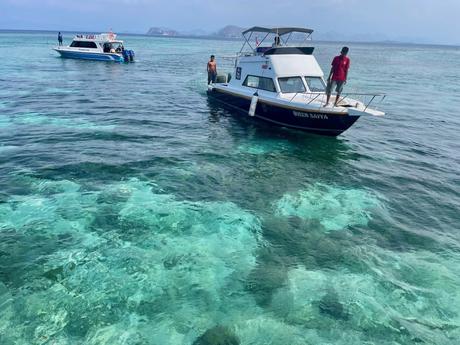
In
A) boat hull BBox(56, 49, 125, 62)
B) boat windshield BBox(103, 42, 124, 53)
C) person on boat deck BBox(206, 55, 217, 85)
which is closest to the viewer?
person on boat deck BBox(206, 55, 217, 85)

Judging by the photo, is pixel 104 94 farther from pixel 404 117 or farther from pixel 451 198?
pixel 451 198

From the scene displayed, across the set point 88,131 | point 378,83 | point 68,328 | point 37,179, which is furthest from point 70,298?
point 378,83

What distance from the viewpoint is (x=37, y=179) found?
12.7 metres

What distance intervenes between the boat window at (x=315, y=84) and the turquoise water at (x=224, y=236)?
288 cm

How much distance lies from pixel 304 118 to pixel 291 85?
269 centimetres

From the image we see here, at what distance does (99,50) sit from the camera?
166 feet

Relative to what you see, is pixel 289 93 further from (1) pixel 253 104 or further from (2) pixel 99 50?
(2) pixel 99 50

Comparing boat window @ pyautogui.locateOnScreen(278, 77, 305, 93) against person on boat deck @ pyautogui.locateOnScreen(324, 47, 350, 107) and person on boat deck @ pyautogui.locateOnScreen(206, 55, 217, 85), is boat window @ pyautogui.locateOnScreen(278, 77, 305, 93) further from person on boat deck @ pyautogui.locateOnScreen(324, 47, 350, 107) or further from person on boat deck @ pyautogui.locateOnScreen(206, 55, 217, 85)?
person on boat deck @ pyautogui.locateOnScreen(206, 55, 217, 85)

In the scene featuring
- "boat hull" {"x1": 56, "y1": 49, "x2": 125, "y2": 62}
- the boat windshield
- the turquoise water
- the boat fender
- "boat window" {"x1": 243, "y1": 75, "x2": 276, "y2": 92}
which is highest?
"boat window" {"x1": 243, "y1": 75, "x2": 276, "y2": 92}

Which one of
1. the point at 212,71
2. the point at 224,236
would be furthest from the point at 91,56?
the point at 224,236

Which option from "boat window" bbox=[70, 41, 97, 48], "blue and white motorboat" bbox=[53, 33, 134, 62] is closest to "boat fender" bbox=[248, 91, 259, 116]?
"blue and white motorboat" bbox=[53, 33, 134, 62]

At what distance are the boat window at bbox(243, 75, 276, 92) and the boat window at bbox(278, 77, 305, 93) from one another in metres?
0.49

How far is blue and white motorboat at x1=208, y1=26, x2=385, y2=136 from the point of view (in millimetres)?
16891

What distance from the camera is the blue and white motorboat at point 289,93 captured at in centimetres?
1689
